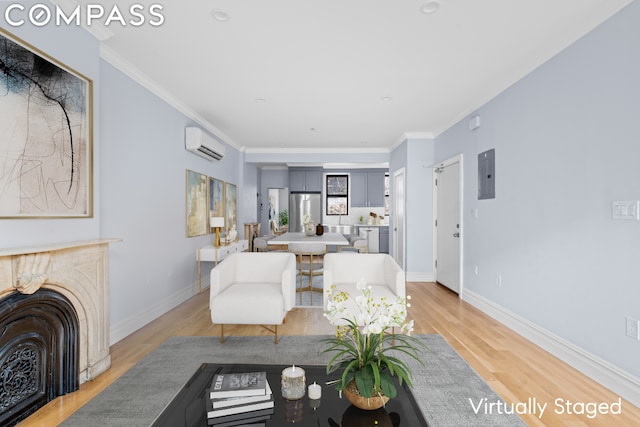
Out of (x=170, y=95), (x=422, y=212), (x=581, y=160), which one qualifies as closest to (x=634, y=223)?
(x=581, y=160)

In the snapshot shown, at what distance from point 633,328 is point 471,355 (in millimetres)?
1097

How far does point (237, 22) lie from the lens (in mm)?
2447

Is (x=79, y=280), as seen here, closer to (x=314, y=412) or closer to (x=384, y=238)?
(x=314, y=412)

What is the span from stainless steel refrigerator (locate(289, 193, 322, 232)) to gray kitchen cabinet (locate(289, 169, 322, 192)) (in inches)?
5.8

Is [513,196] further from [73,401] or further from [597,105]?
[73,401]

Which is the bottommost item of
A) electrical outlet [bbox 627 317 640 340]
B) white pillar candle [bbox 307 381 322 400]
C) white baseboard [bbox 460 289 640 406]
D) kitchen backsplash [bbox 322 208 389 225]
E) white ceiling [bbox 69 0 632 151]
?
white baseboard [bbox 460 289 640 406]

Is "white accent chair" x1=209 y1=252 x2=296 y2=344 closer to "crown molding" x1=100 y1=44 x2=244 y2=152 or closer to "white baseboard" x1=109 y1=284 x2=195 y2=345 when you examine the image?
"white baseboard" x1=109 y1=284 x2=195 y2=345

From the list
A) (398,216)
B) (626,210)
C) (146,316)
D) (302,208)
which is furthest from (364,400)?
(302,208)

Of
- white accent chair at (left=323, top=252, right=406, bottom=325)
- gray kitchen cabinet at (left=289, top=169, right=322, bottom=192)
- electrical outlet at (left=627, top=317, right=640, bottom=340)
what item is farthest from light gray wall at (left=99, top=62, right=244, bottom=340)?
gray kitchen cabinet at (left=289, top=169, right=322, bottom=192)

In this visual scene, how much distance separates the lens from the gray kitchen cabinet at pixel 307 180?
946 cm

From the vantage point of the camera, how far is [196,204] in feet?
15.6

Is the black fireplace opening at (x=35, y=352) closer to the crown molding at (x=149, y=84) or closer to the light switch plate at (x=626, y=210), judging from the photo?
the crown molding at (x=149, y=84)

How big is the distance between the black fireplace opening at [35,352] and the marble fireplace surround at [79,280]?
5 cm

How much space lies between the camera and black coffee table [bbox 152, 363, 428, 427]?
136 cm
